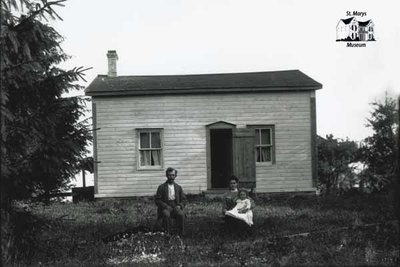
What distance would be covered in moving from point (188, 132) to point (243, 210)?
8.87 m

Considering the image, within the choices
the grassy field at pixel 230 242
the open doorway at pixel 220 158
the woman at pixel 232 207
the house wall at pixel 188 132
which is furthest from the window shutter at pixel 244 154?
the woman at pixel 232 207

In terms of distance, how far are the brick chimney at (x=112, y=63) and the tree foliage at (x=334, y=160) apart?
9862 millimetres

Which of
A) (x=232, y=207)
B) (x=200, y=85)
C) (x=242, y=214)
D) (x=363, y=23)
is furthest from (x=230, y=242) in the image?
(x=200, y=85)

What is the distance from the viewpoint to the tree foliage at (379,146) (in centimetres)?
1908

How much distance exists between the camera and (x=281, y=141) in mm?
19297

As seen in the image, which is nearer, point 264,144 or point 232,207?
point 232,207

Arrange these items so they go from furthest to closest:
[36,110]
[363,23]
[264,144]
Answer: [264,144] → [363,23] → [36,110]

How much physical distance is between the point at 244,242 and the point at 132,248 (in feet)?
6.91

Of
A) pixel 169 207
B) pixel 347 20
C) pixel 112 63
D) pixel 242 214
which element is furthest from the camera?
pixel 112 63

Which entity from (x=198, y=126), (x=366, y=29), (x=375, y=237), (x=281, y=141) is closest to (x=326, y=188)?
(x=281, y=141)

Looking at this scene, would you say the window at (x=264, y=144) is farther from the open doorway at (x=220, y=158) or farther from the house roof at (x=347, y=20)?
the house roof at (x=347, y=20)

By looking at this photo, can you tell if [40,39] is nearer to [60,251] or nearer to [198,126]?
[60,251]

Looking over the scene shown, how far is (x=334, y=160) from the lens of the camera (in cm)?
2308

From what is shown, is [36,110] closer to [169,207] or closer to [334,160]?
[169,207]
